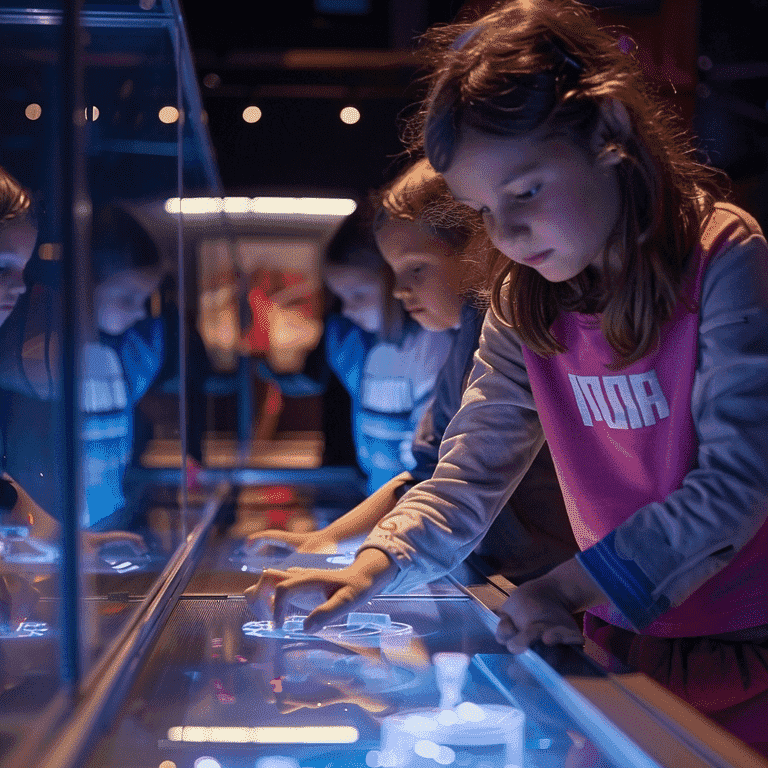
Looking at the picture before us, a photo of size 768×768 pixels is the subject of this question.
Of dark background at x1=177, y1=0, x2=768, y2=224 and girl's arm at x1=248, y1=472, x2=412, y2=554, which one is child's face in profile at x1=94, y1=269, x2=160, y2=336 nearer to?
girl's arm at x1=248, y1=472, x2=412, y2=554

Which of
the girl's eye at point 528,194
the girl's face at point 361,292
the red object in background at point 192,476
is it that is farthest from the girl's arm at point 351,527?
the girl's face at point 361,292

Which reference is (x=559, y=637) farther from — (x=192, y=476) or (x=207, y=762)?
(x=192, y=476)

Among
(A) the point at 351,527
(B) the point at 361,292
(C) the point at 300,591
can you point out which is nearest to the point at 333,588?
(C) the point at 300,591

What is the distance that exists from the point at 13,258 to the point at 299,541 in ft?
2.52

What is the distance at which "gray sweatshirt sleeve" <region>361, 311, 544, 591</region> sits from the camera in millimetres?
743

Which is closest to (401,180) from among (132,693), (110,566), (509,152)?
(509,152)

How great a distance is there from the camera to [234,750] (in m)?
0.50

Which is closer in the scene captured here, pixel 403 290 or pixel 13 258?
pixel 13 258

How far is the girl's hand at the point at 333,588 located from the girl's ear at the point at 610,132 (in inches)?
15.3

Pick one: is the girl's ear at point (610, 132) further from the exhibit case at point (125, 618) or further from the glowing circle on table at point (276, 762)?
the glowing circle on table at point (276, 762)

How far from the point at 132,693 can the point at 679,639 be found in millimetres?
481

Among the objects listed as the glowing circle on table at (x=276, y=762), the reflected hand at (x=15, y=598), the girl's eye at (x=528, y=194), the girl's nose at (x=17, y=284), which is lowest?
the glowing circle on table at (x=276, y=762)

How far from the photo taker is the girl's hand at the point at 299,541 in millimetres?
1109

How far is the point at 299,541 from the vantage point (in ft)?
3.96
